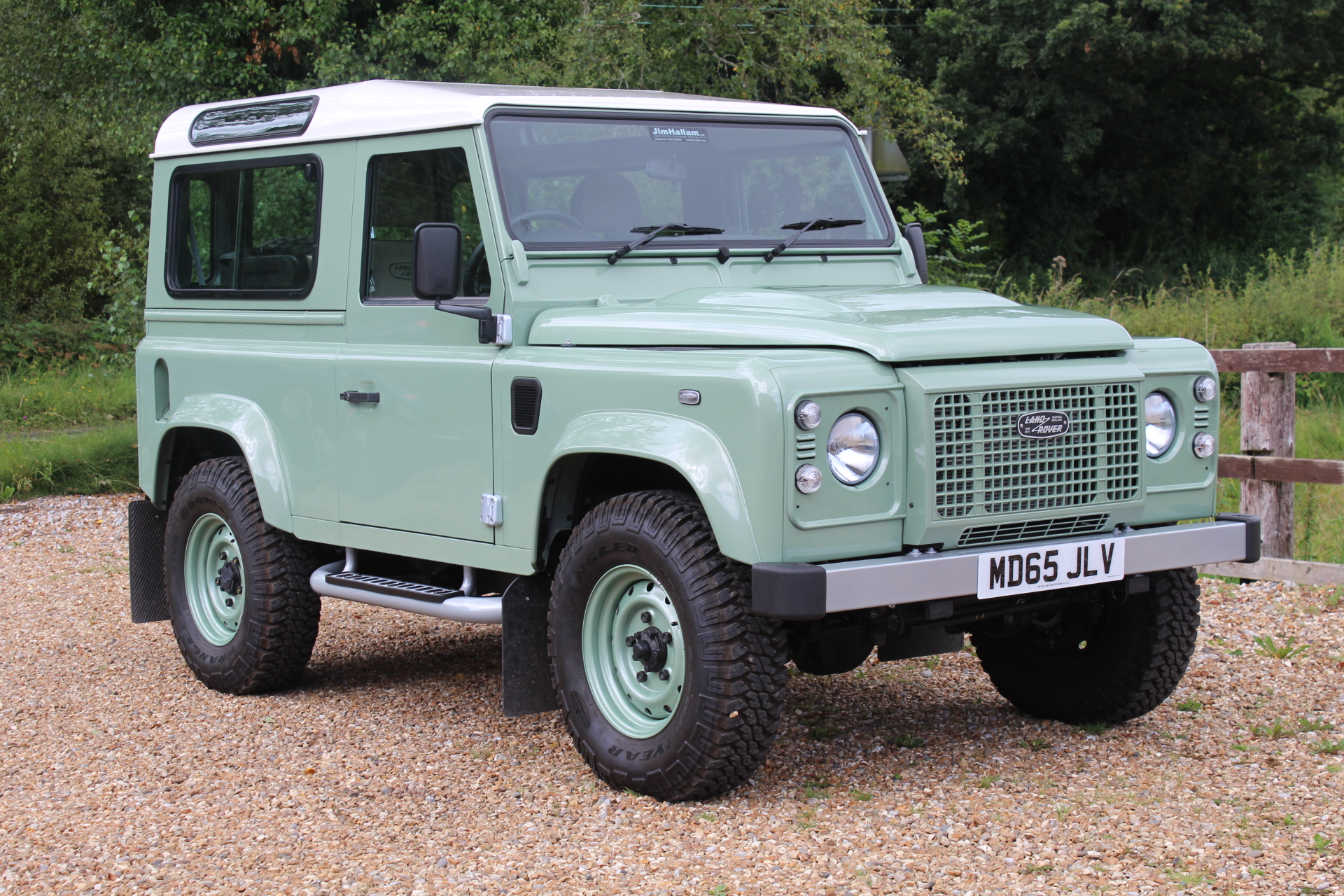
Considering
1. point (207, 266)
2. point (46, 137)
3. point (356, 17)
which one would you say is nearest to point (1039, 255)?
point (356, 17)

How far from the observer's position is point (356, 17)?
1611 centimetres

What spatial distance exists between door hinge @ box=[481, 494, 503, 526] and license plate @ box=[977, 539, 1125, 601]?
1.63 meters

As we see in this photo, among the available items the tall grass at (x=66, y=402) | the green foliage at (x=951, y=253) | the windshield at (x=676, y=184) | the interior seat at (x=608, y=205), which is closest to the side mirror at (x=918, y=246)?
the windshield at (x=676, y=184)

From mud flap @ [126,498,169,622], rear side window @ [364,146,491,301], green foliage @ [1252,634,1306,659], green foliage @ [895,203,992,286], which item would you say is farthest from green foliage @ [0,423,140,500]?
green foliage @ [1252,634,1306,659]

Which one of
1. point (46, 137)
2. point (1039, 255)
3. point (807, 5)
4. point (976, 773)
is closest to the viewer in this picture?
point (976, 773)

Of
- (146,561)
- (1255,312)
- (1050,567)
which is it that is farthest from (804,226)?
(1255,312)

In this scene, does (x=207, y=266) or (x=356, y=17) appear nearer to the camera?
(x=207, y=266)

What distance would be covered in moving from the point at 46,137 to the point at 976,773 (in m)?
23.5

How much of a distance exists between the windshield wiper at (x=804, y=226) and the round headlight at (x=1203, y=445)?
1.61 metres

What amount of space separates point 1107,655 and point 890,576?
1.61 meters

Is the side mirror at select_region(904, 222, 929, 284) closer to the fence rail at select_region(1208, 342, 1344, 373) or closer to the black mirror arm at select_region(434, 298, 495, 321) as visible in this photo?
the black mirror arm at select_region(434, 298, 495, 321)

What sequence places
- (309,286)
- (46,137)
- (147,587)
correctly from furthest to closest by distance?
(46,137) < (147,587) < (309,286)

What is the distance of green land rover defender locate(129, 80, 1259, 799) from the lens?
412 cm

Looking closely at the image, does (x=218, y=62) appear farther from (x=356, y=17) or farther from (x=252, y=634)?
(x=252, y=634)
